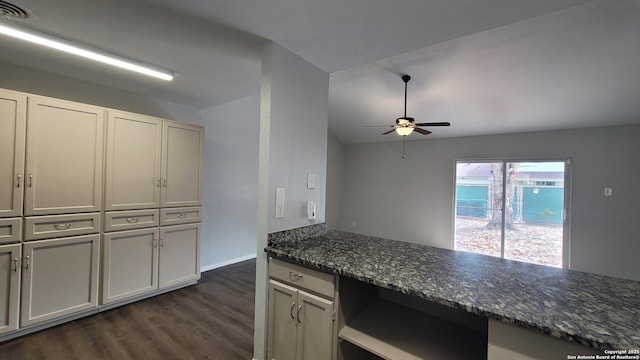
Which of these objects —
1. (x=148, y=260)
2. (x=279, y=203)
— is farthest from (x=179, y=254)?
(x=279, y=203)

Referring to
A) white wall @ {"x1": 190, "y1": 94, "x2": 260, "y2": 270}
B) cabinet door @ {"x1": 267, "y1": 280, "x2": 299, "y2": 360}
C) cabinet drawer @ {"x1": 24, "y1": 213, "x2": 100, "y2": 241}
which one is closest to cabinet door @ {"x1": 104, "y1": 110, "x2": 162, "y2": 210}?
cabinet drawer @ {"x1": 24, "y1": 213, "x2": 100, "y2": 241}

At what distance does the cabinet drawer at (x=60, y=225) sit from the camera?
2.17 metres

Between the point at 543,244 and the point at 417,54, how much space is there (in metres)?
4.28

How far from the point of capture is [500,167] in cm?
502

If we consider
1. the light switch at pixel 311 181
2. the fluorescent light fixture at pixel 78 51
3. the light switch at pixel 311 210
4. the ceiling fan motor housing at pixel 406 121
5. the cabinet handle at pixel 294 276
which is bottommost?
the cabinet handle at pixel 294 276

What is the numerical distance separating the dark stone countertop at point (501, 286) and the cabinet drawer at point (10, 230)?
218 centimetres

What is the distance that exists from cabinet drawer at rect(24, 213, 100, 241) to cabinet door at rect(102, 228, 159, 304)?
7.1 inches

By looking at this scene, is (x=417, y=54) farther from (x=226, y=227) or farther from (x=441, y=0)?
(x=226, y=227)

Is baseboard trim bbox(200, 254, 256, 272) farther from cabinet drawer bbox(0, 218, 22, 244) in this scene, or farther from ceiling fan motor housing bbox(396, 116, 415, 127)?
ceiling fan motor housing bbox(396, 116, 415, 127)

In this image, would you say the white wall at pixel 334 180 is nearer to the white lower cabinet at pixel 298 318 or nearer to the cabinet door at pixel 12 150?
the white lower cabinet at pixel 298 318

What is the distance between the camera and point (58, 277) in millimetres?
2303

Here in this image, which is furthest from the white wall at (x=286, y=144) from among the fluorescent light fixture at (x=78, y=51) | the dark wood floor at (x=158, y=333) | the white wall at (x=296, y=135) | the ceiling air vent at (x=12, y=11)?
the ceiling air vent at (x=12, y=11)

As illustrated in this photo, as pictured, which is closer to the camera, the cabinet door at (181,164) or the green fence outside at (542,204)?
the cabinet door at (181,164)

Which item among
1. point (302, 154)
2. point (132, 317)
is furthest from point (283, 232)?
point (132, 317)
